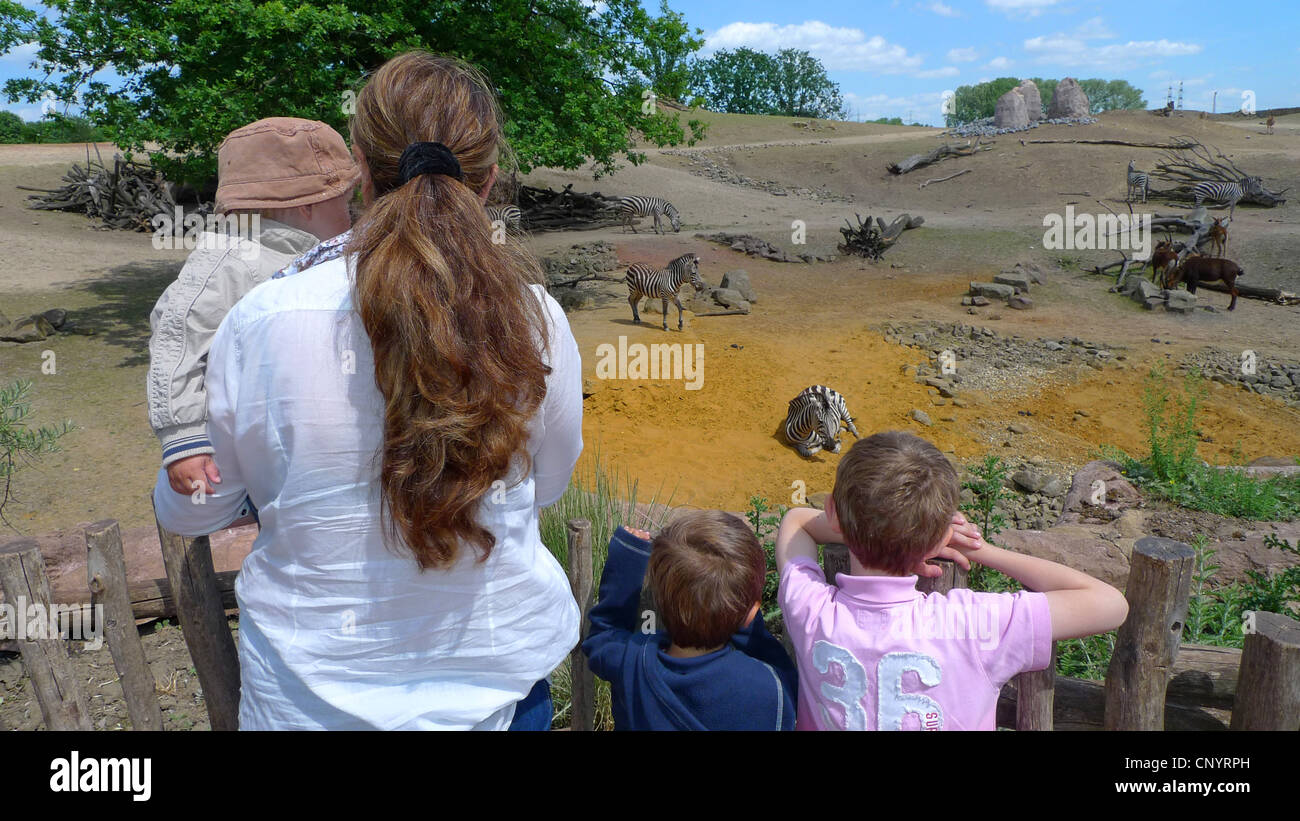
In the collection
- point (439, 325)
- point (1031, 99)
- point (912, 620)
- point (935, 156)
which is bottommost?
point (912, 620)

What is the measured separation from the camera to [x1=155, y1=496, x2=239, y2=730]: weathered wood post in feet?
8.18

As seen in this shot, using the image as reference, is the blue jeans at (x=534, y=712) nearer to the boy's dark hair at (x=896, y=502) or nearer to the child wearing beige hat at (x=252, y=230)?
the boy's dark hair at (x=896, y=502)

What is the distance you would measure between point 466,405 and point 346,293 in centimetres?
27

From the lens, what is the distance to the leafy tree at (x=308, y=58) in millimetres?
8266

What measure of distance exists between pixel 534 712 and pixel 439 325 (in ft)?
2.99

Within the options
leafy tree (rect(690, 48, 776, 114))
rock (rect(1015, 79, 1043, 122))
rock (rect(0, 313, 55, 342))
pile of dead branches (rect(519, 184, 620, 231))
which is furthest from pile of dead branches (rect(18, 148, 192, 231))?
leafy tree (rect(690, 48, 776, 114))

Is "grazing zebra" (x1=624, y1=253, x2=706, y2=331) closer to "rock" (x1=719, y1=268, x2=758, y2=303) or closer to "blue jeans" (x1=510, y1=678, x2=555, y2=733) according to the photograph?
"rock" (x1=719, y1=268, x2=758, y2=303)

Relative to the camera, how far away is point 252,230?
7.85ft

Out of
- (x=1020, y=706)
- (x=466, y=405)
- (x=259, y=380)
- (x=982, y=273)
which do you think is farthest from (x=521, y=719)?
(x=982, y=273)

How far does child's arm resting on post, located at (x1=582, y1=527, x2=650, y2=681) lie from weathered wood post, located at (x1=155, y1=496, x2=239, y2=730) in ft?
3.88

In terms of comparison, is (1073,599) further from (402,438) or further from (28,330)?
(28,330)

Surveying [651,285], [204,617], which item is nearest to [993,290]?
[651,285]

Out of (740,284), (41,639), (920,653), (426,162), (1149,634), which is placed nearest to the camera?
(426,162)

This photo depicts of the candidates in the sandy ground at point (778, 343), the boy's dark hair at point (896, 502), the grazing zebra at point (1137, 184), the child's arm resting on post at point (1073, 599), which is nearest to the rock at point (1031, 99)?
the sandy ground at point (778, 343)
